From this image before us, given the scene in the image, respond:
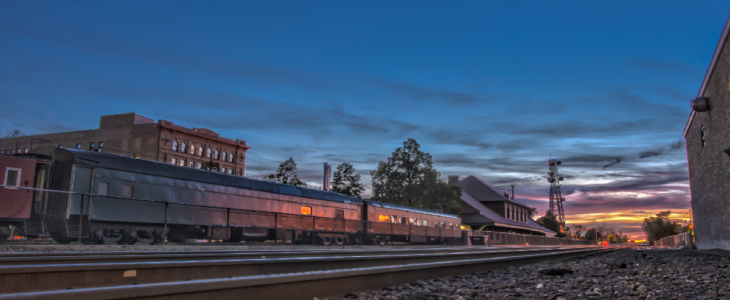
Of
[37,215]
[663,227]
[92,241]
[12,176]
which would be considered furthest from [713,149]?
[663,227]

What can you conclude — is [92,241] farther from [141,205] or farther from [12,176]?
[12,176]

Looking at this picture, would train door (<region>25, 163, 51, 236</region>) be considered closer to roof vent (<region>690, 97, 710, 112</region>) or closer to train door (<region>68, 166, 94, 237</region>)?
train door (<region>68, 166, 94, 237</region>)

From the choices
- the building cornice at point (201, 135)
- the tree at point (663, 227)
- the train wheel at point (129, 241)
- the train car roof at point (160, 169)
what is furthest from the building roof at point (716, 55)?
the tree at point (663, 227)

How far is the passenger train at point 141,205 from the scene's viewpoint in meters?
15.2

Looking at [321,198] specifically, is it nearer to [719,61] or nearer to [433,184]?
[719,61]

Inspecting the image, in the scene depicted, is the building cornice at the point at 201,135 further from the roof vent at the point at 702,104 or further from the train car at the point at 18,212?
the roof vent at the point at 702,104

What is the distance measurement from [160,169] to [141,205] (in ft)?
8.29

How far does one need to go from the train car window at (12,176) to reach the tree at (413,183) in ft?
130

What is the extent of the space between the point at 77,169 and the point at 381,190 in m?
39.8

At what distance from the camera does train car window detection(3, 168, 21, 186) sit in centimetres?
1645

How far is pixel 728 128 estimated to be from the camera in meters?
18.1

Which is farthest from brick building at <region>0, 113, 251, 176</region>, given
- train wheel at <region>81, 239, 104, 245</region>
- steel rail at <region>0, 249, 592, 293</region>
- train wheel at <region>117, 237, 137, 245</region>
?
steel rail at <region>0, 249, 592, 293</region>

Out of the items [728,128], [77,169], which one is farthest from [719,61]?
[77,169]

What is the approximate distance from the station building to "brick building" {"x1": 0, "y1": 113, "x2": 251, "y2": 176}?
40.2 meters
